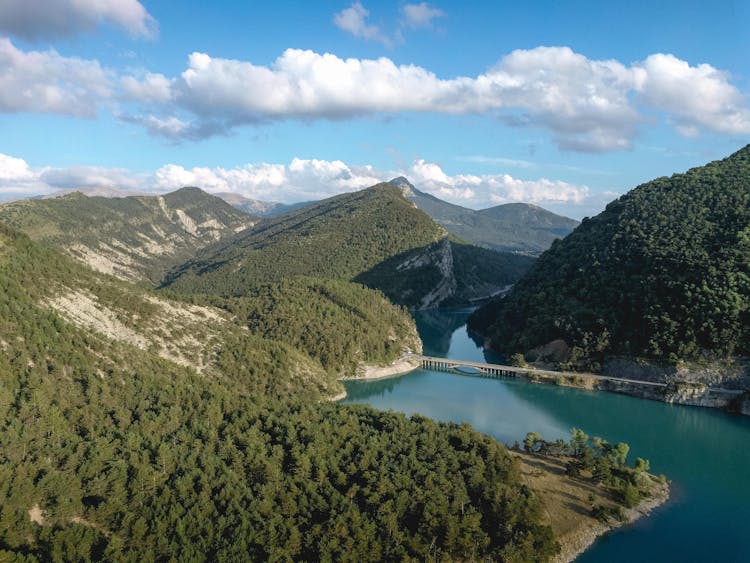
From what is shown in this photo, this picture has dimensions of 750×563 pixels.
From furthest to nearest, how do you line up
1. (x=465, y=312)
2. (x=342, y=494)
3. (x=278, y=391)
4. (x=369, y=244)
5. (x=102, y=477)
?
Result: 1. (x=369, y=244)
2. (x=465, y=312)
3. (x=278, y=391)
4. (x=342, y=494)
5. (x=102, y=477)

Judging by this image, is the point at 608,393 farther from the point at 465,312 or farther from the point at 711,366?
the point at 465,312

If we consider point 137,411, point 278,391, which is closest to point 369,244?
point 278,391

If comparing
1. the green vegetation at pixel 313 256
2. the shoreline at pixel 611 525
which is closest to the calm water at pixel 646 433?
the shoreline at pixel 611 525

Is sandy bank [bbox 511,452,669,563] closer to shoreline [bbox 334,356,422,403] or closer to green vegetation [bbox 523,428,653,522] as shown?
green vegetation [bbox 523,428,653,522]

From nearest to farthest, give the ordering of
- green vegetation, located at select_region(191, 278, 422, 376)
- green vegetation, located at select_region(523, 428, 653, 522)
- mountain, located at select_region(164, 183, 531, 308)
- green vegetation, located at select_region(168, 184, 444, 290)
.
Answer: green vegetation, located at select_region(523, 428, 653, 522), green vegetation, located at select_region(191, 278, 422, 376), green vegetation, located at select_region(168, 184, 444, 290), mountain, located at select_region(164, 183, 531, 308)

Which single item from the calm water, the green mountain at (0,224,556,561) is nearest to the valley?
the green mountain at (0,224,556,561)

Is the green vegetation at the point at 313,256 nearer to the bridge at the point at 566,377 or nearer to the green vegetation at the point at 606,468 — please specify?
the bridge at the point at 566,377
